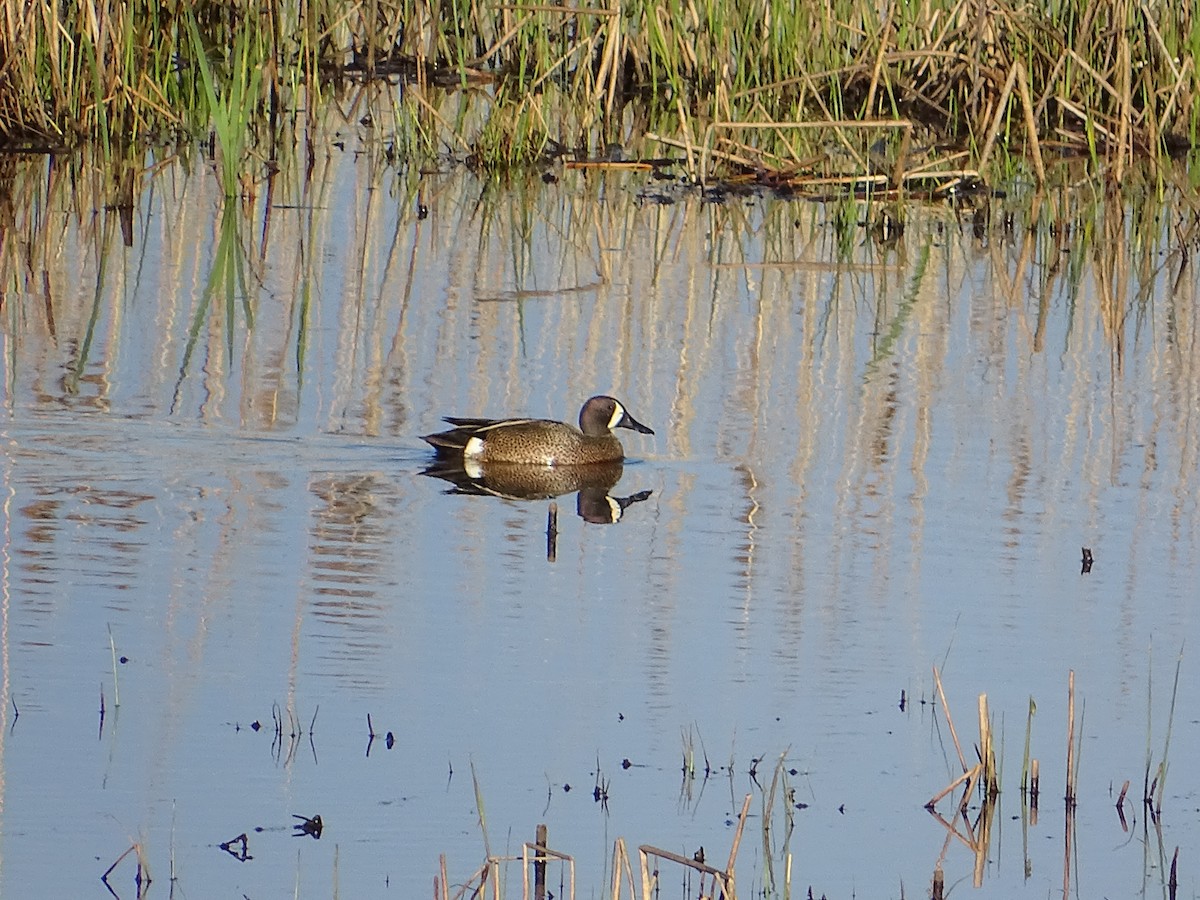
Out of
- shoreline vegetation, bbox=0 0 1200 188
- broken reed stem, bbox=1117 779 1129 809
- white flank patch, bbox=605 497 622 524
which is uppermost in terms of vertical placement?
shoreline vegetation, bbox=0 0 1200 188

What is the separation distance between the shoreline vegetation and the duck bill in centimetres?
466

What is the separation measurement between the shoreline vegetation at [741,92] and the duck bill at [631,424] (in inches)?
183

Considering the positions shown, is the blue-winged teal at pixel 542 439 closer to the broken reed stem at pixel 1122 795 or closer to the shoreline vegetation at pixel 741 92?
the broken reed stem at pixel 1122 795

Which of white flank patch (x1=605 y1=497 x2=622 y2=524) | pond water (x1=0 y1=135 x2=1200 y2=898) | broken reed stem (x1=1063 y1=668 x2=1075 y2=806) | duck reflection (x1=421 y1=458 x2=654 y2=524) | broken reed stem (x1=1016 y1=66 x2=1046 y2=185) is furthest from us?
broken reed stem (x1=1016 y1=66 x2=1046 y2=185)

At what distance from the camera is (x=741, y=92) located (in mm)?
13641

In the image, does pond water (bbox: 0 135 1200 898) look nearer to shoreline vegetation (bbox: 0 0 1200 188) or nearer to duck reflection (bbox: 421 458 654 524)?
duck reflection (bbox: 421 458 654 524)

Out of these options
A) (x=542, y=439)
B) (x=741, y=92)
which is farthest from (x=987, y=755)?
(x=741, y=92)

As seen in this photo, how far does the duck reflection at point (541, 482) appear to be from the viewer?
7.99 metres

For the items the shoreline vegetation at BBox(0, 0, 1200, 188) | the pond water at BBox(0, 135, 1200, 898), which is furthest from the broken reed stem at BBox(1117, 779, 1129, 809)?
the shoreline vegetation at BBox(0, 0, 1200, 188)

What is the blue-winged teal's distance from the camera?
823 cm

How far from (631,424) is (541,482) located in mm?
452

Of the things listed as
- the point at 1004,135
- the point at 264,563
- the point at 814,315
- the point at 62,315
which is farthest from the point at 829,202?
the point at 264,563

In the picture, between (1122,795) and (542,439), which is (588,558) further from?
(1122,795)

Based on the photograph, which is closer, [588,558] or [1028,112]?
[588,558]
